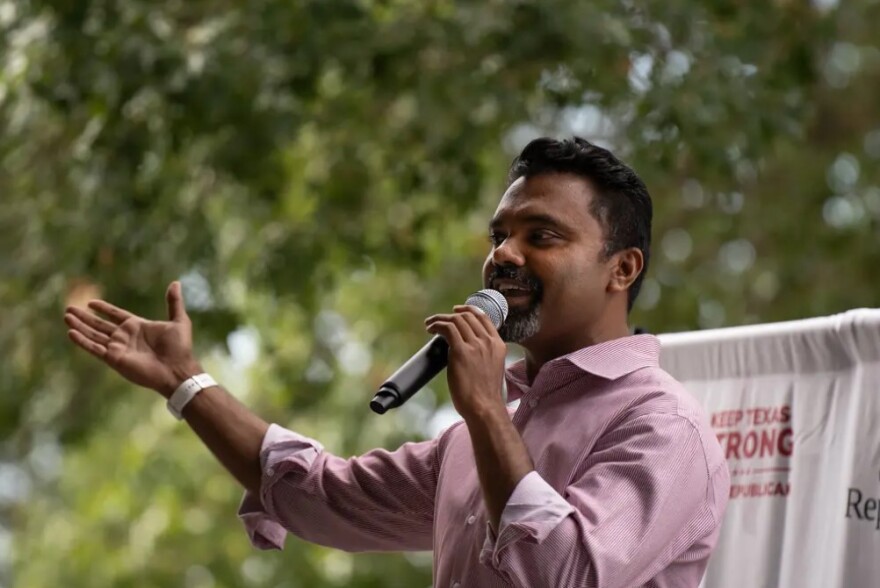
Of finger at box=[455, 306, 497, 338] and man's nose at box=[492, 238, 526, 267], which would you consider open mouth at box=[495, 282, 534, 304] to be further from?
finger at box=[455, 306, 497, 338]

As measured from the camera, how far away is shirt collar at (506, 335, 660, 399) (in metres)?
3.01

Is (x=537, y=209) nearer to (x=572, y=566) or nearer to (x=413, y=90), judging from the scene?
(x=572, y=566)

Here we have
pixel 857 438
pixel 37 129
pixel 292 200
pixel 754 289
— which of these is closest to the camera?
pixel 857 438

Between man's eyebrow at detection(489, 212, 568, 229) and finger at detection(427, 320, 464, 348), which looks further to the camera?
man's eyebrow at detection(489, 212, 568, 229)

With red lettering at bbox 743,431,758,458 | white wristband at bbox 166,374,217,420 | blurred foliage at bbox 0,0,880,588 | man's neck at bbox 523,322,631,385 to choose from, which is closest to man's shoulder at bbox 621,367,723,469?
man's neck at bbox 523,322,631,385

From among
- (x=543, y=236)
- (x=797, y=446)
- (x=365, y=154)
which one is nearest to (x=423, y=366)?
(x=543, y=236)

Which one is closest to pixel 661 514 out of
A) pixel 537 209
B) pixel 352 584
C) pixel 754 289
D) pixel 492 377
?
pixel 492 377

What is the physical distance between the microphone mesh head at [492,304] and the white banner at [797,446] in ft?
3.02

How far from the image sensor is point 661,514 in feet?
8.99

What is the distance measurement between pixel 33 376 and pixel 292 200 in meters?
1.49

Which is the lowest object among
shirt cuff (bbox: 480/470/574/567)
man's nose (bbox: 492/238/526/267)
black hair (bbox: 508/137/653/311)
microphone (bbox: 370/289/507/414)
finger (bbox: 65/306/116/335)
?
shirt cuff (bbox: 480/470/574/567)

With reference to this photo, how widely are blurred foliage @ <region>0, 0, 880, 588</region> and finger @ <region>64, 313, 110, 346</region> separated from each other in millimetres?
2508

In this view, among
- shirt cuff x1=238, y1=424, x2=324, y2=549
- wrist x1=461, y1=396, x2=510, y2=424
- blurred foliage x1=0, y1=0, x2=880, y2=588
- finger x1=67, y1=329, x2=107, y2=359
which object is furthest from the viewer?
blurred foliage x1=0, y1=0, x2=880, y2=588

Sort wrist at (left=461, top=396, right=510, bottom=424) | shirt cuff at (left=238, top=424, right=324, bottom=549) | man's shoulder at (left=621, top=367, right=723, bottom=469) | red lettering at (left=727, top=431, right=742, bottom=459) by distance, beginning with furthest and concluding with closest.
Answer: red lettering at (left=727, top=431, right=742, bottom=459) < shirt cuff at (left=238, top=424, right=324, bottom=549) < man's shoulder at (left=621, top=367, right=723, bottom=469) < wrist at (left=461, top=396, right=510, bottom=424)
